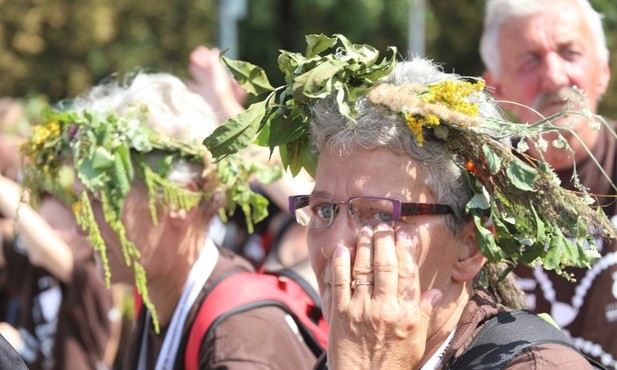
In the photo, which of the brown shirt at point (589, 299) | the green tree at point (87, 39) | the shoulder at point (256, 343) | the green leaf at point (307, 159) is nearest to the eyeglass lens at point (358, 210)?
the green leaf at point (307, 159)

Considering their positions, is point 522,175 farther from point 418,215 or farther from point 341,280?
point 341,280

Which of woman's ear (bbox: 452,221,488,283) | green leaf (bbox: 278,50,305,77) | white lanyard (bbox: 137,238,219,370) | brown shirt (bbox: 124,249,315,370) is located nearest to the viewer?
woman's ear (bbox: 452,221,488,283)

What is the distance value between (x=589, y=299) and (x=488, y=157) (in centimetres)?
166

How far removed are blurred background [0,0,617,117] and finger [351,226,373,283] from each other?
1411cm

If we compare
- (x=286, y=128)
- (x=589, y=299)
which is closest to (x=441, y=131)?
(x=286, y=128)

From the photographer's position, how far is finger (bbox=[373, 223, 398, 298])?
2.98m

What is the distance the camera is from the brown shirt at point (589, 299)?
14.6 feet

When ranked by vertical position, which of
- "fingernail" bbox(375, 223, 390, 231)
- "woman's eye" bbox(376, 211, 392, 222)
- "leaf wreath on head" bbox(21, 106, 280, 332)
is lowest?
"leaf wreath on head" bbox(21, 106, 280, 332)

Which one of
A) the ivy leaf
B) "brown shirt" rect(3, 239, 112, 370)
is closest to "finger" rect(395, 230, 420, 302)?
the ivy leaf

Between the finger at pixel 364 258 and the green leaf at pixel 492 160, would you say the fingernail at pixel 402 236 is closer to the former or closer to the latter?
the finger at pixel 364 258

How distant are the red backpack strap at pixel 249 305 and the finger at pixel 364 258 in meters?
1.10

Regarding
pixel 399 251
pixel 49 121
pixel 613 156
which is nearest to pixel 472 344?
pixel 399 251

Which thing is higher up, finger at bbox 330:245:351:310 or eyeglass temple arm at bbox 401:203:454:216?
eyeglass temple arm at bbox 401:203:454:216

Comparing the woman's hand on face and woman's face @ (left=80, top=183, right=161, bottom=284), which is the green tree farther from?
the woman's hand on face
